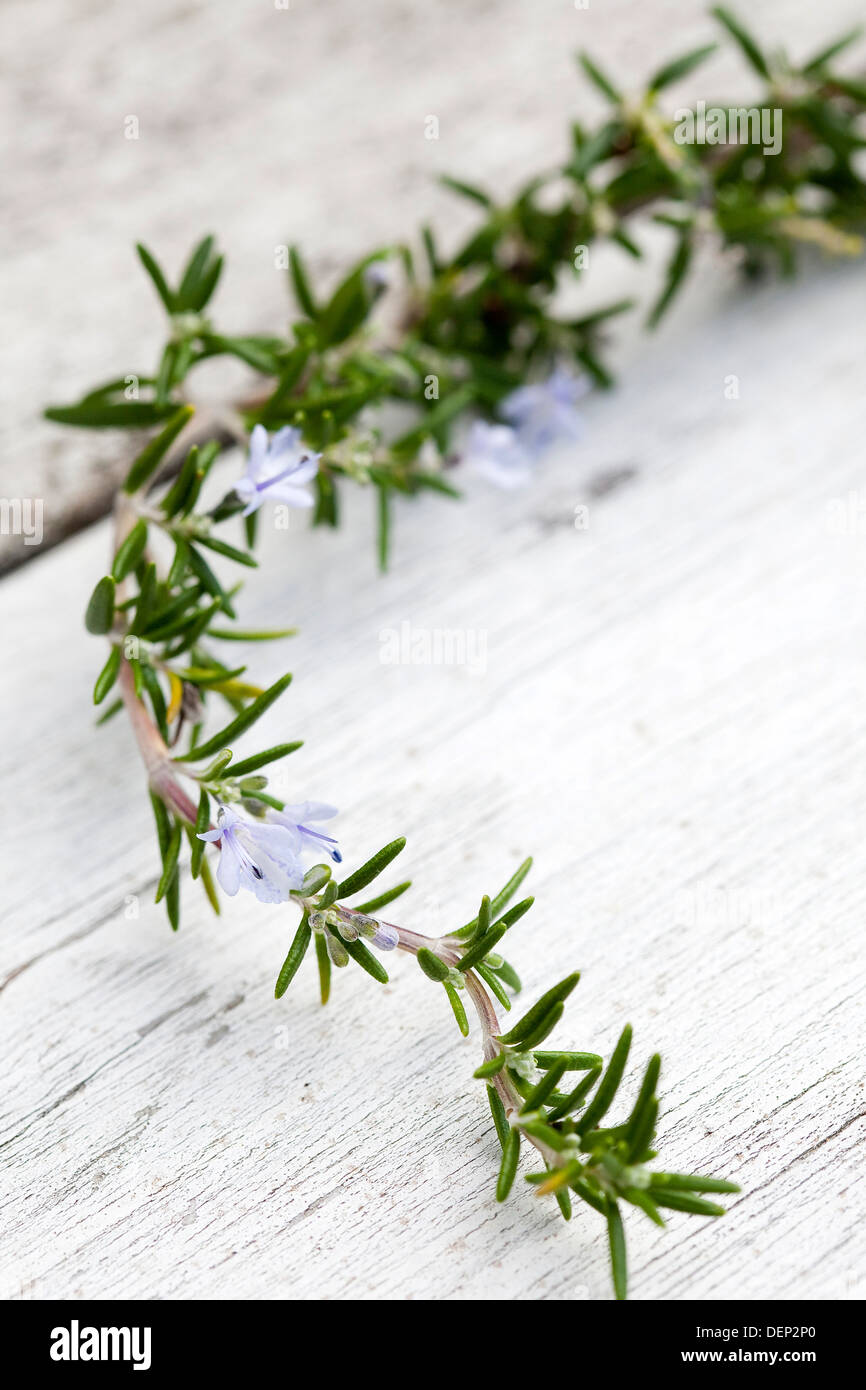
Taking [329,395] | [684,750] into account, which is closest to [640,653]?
[684,750]

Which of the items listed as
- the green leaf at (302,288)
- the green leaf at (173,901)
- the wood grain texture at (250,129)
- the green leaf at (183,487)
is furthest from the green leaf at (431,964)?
the wood grain texture at (250,129)

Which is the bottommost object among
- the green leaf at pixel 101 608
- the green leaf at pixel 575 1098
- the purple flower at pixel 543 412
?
the green leaf at pixel 575 1098

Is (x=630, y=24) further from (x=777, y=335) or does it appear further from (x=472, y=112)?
(x=777, y=335)

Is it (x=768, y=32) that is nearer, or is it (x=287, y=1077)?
(x=287, y=1077)

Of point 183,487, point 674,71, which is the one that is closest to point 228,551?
A: point 183,487

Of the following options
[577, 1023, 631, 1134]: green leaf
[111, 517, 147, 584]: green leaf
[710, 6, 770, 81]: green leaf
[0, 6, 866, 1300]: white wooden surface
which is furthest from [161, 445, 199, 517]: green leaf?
[710, 6, 770, 81]: green leaf

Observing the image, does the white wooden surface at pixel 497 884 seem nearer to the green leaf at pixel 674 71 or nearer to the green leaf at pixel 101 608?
the green leaf at pixel 101 608
